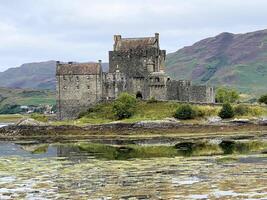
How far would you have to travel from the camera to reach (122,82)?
297 ft

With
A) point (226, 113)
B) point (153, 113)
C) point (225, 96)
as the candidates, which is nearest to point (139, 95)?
point (153, 113)

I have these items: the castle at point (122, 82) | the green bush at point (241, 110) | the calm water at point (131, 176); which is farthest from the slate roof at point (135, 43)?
the calm water at point (131, 176)

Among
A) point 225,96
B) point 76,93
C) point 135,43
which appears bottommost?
point 225,96

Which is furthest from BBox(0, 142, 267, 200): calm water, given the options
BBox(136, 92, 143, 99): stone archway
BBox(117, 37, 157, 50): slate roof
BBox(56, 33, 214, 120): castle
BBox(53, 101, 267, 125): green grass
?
BBox(117, 37, 157, 50): slate roof

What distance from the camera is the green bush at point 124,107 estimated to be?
82.5 meters

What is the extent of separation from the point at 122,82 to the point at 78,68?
6439mm

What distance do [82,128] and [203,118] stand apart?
15341 millimetres

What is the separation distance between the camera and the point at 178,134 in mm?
78438

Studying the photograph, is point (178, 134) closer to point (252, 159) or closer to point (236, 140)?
point (236, 140)

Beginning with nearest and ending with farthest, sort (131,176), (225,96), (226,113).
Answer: (131,176) < (226,113) < (225,96)

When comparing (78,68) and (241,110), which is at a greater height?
(78,68)

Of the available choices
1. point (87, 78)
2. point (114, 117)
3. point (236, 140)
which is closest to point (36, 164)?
point (236, 140)

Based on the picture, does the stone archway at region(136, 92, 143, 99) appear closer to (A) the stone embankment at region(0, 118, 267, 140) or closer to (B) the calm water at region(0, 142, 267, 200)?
(A) the stone embankment at region(0, 118, 267, 140)

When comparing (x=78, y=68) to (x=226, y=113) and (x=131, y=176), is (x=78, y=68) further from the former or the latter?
(x=131, y=176)
